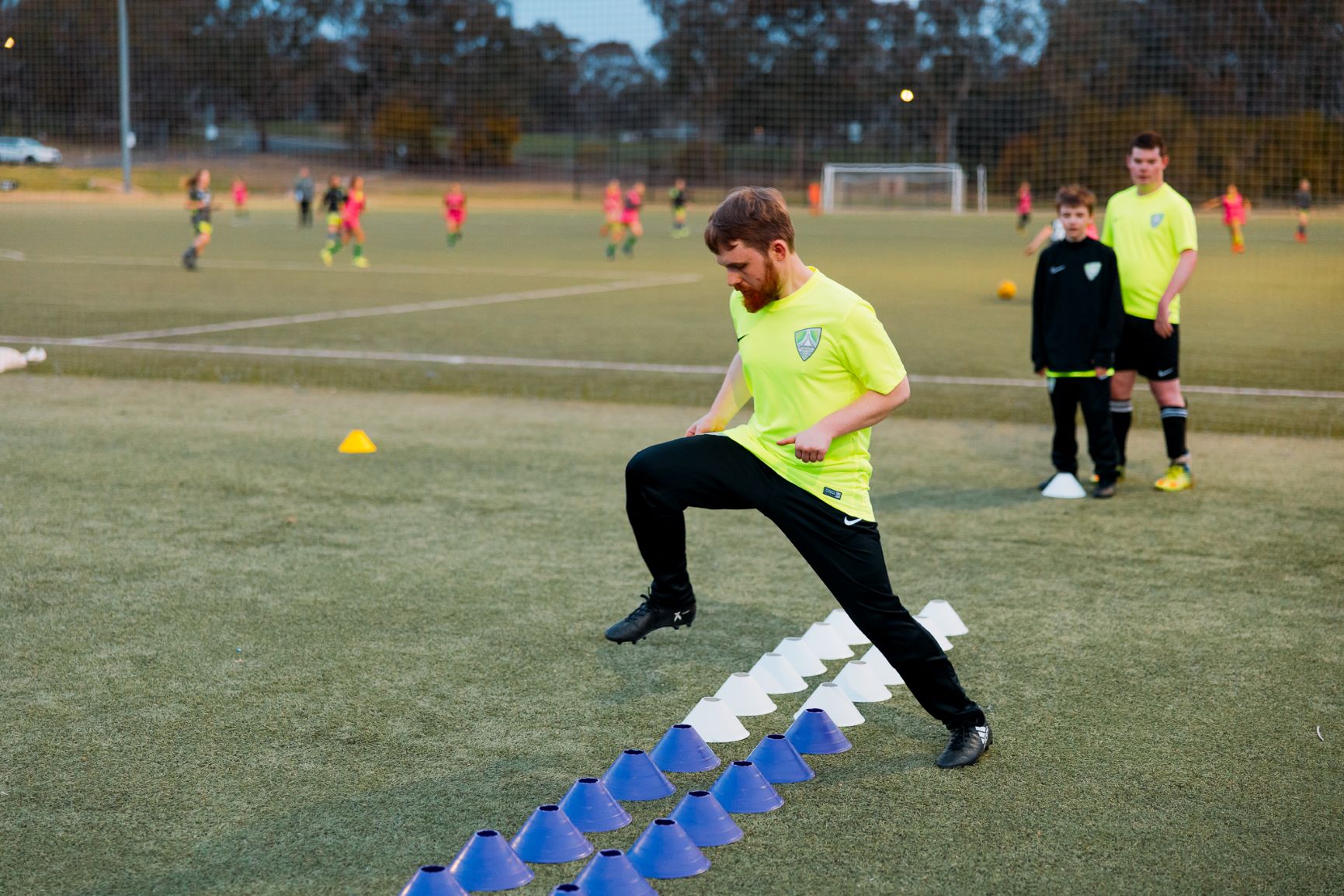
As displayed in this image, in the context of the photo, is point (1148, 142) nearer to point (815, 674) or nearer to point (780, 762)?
point (815, 674)

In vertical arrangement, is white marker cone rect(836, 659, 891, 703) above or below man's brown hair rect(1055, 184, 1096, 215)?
below

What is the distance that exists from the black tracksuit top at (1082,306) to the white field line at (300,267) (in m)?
18.5

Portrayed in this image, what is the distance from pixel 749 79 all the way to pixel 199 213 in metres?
12.4

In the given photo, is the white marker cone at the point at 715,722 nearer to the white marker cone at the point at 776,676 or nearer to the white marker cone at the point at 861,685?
the white marker cone at the point at 776,676

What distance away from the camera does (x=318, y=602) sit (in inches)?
231

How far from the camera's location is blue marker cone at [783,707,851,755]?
4305mm

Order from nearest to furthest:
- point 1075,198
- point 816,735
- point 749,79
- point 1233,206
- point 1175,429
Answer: point 816,735, point 1075,198, point 1175,429, point 1233,206, point 749,79

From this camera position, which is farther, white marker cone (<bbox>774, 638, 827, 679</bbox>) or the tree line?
the tree line

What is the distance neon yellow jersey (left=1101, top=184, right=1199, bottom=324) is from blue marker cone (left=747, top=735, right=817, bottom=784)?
494cm

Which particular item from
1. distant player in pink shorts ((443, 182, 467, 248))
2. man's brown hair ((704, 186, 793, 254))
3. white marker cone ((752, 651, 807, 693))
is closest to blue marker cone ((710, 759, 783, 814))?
white marker cone ((752, 651, 807, 693))

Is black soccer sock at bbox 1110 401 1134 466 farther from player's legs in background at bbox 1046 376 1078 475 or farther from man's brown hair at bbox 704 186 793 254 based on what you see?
man's brown hair at bbox 704 186 793 254

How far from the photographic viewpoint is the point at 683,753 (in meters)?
4.14

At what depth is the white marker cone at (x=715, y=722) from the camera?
4.38 meters

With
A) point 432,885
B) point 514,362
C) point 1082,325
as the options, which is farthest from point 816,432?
point 514,362
